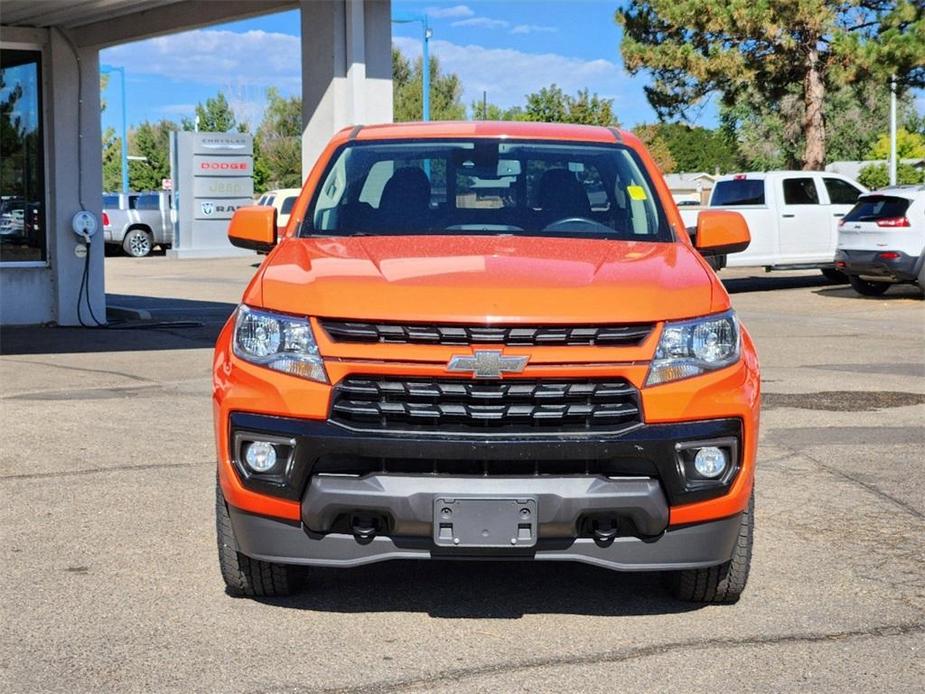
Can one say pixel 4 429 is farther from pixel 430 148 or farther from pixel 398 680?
pixel 398 680

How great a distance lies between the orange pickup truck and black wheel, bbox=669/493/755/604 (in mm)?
21

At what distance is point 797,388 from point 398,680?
25.3 ft

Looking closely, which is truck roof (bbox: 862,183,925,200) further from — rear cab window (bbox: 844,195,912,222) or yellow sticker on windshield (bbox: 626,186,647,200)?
yellow sticker on windshield (bbox: 626,186,647,200)

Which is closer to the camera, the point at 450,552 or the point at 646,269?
the point at 450,552

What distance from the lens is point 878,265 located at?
2031cm

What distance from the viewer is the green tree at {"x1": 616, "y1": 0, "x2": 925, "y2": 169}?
33094 millimetres

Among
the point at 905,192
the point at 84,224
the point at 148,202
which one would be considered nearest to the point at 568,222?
the point at 84,224

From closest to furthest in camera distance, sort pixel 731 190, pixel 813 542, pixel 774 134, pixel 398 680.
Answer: pixel 398 680 < pixel 813 542 < pixel 731 190 < pixel 774 134

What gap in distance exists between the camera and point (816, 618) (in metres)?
5.03

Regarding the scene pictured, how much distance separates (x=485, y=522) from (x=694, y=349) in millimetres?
909

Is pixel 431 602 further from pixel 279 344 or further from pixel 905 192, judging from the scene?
pixel 905 192

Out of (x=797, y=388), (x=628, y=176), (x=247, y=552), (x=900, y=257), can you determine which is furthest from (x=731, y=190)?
(x=247, y=552)

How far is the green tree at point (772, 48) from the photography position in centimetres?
3309

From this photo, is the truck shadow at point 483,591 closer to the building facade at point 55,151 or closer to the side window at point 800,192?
the building facade at point 55,151
